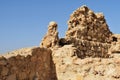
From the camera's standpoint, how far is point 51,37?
16.5 meters

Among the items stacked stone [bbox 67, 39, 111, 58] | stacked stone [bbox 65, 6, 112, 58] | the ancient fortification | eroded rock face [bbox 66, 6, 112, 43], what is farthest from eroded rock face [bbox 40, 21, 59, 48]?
eroded rock face [bbox 66, 6, 112, 43]

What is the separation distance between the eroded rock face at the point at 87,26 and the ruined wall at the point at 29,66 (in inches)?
274

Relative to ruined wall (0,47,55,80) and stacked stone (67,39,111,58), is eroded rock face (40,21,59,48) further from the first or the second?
ruined wall (0,47,55,80)

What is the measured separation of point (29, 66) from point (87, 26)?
33.2 feet

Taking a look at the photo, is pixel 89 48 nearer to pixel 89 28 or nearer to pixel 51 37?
pixel 51 37

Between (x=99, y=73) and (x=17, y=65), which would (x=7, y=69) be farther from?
(x=99, y=73)

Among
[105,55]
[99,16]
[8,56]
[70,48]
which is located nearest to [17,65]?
[8,56]

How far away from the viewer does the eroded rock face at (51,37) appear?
630 inches

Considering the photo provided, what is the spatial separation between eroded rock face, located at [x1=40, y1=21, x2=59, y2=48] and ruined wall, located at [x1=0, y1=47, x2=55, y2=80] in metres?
1.19

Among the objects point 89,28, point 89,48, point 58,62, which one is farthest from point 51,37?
point 89,28

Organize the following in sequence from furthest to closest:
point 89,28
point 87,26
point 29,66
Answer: point 89,28 → point 87,26 → point 29,66

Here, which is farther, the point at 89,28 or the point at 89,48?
the point at 89,28

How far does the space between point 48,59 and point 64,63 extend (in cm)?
83

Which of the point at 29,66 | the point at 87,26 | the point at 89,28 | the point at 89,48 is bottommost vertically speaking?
the point at 29,66
